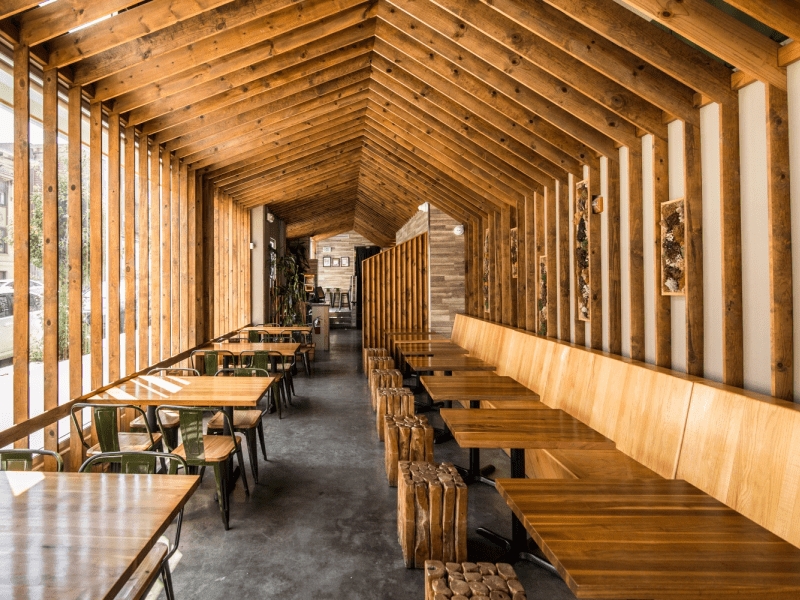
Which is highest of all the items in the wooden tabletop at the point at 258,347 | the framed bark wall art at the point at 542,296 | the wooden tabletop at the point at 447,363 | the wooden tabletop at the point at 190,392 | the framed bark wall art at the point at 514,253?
the framed bark wall art at the point at 514,253

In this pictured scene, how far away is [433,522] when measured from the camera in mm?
2852

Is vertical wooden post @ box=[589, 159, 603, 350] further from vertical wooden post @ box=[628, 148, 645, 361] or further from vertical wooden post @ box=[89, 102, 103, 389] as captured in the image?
vertical wooden post @ box=[89, 102, 103, 389]

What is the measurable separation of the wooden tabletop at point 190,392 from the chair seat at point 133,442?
28 cm

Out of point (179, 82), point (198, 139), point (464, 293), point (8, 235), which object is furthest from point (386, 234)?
point (8, 235)

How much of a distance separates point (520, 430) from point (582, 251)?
2.45 metres

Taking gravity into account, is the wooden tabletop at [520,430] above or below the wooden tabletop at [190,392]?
below

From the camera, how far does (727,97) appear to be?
291cm

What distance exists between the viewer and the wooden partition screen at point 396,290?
33.2 feet

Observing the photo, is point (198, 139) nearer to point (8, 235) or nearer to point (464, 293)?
point (8, 235)

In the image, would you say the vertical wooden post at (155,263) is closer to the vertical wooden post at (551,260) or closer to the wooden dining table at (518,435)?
the wooden dining table at (518,435)

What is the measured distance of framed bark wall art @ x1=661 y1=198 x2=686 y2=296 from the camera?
11.1 ft

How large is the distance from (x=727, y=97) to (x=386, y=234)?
1499cm

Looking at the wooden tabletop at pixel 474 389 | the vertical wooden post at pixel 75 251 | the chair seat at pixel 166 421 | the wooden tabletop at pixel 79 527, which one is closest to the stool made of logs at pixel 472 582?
the wooden tabletop at pixel 79 527

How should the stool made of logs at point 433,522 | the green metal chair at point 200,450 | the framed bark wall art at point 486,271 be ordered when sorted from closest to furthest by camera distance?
1. the stool made of logs at point 433,522
2. the green metal chair at point 200,450
3. the framed bark wall art at point 486,271
